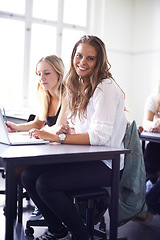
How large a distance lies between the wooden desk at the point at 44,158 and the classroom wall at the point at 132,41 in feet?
15.3

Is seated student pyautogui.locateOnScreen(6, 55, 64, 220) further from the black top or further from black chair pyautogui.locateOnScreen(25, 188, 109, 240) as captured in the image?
black chair pyautogui.locateOnScreen(25, 188, 109, 240)

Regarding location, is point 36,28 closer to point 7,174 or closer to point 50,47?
point 50,47

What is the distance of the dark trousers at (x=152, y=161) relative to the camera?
2.90 meters

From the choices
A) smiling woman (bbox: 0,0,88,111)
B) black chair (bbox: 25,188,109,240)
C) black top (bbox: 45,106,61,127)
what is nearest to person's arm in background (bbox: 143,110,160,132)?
black top (bbox: 45,106,61,127)

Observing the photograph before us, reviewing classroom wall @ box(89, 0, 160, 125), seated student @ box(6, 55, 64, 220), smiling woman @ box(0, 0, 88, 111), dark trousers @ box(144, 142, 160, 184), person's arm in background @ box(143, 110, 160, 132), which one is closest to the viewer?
seated student @ box(6, 55, 64, 220)

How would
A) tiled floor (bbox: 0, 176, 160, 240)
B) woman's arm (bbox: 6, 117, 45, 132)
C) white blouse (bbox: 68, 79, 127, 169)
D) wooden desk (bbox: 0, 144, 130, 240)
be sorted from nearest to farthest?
wooden desk (bbox: 0, 144, 130, 240)
white blouse (bbox: 68, 79, 127, 169)
tiled floor (bbox: 0, 176, 160, 240)
woman's arm (bbox: 6, 117, 45, 132)

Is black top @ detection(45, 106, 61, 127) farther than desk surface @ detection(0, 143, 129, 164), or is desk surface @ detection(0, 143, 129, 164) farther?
black top @ detection(45, 106, 61, 127)

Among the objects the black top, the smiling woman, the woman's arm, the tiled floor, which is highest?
the smiling woman

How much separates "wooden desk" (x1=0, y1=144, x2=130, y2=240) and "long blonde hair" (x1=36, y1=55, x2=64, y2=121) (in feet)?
3.14

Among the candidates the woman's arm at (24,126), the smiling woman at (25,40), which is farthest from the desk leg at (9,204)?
the smiling woman at (25,40)

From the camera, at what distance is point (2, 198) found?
121 inches

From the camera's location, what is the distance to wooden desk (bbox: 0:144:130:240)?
1.26m

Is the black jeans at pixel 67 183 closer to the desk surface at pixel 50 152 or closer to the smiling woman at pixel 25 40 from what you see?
the desk surface at pixel 50 152

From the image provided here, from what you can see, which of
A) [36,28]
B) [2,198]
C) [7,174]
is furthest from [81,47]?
[36,28]
